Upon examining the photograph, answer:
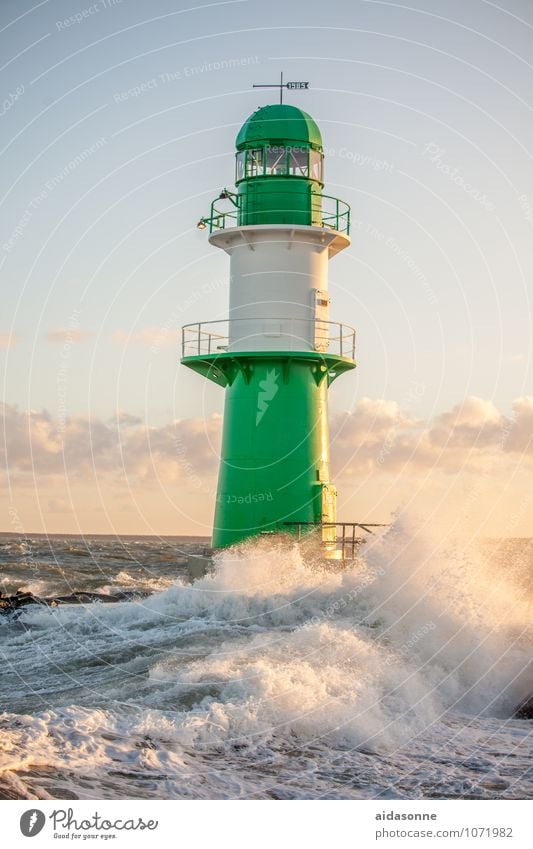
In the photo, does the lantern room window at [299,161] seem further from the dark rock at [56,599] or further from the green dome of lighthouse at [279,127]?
the dark rock at [56,599]

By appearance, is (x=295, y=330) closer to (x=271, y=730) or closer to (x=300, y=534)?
(x=300, y=534)

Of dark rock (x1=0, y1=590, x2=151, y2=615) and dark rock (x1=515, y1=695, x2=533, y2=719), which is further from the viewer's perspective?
dark rock (x1=0, y1=590, x2=151, y2=615)

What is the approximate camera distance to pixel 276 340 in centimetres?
1891

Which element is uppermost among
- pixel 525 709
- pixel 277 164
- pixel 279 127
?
pixel 279 127

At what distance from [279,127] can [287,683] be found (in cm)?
1055

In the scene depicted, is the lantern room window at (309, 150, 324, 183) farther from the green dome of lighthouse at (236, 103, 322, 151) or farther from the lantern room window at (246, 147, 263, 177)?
the lantern room window at (246, 147, 263, 177)

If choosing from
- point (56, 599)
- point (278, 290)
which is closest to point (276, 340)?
point (278, 290)

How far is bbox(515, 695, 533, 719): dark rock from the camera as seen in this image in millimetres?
12891

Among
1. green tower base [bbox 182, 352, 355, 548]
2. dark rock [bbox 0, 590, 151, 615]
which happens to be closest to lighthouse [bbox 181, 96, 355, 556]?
green tower base [bbox 182, 352, 355, 548]

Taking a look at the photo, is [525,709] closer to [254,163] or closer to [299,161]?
[299,161]

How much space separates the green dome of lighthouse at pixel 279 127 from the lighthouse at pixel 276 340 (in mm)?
17

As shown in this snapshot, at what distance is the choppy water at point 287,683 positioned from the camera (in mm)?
9555

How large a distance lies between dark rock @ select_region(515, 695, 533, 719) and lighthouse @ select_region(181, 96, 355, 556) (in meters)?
5.96

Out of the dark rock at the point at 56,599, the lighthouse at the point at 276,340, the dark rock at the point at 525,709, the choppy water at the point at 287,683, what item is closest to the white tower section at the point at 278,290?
the lighthouse at the point at 276,340
